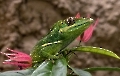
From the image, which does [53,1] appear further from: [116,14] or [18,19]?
[116,14]

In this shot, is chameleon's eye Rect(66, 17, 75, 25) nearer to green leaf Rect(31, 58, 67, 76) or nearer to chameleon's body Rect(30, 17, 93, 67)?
Result: chameleon's body Rect(30, 17, 93, 67)

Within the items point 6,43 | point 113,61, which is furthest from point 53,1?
point 113,61

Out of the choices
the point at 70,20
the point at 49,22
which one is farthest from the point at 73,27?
the point at 49,22

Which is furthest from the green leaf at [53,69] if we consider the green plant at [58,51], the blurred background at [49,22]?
the blurred background at [49,22]

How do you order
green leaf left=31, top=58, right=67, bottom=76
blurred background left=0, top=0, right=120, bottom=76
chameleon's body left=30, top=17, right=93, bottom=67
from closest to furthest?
green leaf left=31, top=58, right=67, bottom=76
chameleon's body left=30, top=17, right=93, bottom=67
blurred background left=0, top=0, right=120, bottom=76

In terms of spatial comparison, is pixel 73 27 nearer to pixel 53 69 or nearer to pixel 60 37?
pixel 60 37

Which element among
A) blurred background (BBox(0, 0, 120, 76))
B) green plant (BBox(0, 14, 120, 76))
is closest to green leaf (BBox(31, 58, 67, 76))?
green plant (BBox(0, 14, 120, 76))
